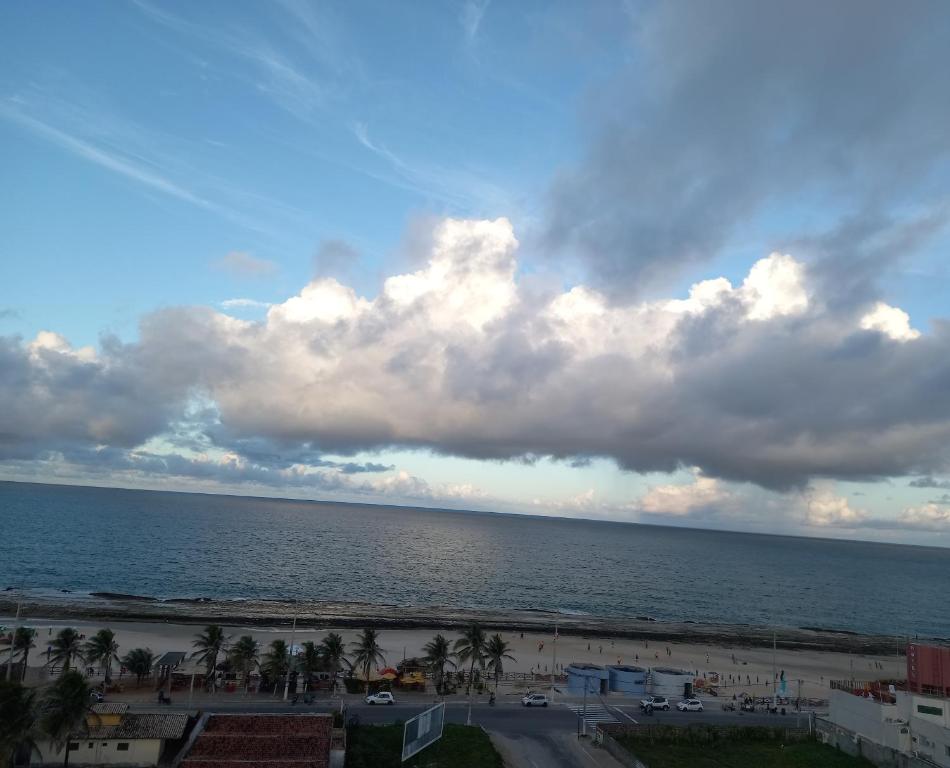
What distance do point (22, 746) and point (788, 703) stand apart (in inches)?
2437

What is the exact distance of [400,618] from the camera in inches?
3866

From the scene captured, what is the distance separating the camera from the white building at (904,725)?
1548 inches

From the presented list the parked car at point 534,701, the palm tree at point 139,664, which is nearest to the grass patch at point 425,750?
the parked car at point 534,701

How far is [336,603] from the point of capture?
108375 mm

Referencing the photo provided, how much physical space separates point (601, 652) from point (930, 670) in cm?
4573

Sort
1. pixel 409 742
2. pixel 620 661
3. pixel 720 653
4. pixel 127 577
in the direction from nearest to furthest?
pixel 409 742
pixel 620 661
pixel 720 653
pixel 127 577

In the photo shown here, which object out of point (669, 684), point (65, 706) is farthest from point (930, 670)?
point (65, 706)

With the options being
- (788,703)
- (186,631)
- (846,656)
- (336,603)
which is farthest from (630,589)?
(186,631)

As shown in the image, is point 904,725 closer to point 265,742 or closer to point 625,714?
point 625,714

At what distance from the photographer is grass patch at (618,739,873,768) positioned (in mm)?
40281

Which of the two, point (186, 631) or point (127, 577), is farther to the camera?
point (127, 577)

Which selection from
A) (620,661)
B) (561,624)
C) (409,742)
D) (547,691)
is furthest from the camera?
(561,624)

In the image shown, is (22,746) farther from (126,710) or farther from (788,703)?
(788,703)

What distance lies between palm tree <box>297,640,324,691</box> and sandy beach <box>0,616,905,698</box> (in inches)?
699
